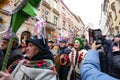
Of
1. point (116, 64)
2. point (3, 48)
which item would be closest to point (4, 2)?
point (116, 64)

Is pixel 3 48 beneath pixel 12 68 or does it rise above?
above

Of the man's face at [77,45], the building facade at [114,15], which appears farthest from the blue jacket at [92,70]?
the building facade at [114,15]

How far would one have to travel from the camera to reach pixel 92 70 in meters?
1.27

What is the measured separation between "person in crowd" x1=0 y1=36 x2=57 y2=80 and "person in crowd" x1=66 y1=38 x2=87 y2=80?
1793 mm

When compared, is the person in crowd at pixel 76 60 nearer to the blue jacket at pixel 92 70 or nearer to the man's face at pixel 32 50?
the man's face at pixel 32 50

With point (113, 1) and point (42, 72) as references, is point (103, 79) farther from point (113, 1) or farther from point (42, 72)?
point (113, 1)

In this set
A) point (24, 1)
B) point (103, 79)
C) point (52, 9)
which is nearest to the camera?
point (103, 79)

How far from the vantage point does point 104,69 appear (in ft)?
7.64

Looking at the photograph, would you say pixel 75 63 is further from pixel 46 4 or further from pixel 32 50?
pixel 46 4

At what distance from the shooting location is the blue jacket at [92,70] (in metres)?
1.21

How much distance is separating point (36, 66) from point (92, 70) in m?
1.31

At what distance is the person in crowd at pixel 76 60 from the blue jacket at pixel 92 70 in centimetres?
296

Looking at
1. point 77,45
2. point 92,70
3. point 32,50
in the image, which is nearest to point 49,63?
point 32,50

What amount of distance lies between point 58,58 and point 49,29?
63.3ft
